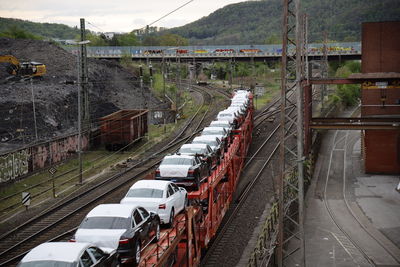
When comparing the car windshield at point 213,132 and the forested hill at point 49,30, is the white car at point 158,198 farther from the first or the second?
the forested hill at point 49,30

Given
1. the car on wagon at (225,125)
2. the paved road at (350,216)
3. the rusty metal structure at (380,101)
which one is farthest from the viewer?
the rusty metal structure at (380,101)

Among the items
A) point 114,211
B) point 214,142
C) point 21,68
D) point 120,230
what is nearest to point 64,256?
point 120,230

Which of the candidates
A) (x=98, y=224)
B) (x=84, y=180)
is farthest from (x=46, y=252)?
(x=84, y=180)

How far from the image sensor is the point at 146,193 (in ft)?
51.1

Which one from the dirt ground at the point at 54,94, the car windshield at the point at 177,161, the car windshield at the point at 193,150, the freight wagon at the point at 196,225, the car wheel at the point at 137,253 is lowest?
the freight wagon at the point at 196,225

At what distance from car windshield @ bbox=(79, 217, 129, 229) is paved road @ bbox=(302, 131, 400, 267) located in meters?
9.75

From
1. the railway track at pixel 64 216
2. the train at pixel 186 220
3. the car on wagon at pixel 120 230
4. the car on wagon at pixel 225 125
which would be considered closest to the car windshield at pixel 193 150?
the train at pixel 186 220

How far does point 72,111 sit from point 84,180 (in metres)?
15.6

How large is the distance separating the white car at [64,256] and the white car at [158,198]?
461cm

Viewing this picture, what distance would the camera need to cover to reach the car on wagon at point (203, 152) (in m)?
21.5

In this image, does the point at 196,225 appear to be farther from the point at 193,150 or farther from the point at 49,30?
the point at 49,30

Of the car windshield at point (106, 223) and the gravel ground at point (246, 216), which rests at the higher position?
the car windshield at point (106, 223)

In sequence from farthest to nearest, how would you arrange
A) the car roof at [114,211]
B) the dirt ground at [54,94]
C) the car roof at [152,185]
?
the dirt ground at [54,94]
the car roof at [152,185]
the car roof at [114,211]

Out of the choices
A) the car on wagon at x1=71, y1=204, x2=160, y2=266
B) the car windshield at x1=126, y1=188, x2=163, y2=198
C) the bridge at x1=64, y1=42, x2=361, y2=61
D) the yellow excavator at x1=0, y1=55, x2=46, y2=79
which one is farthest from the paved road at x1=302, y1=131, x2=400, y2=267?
the bridge at x1=64, y1=42, x2=361, y2=61
